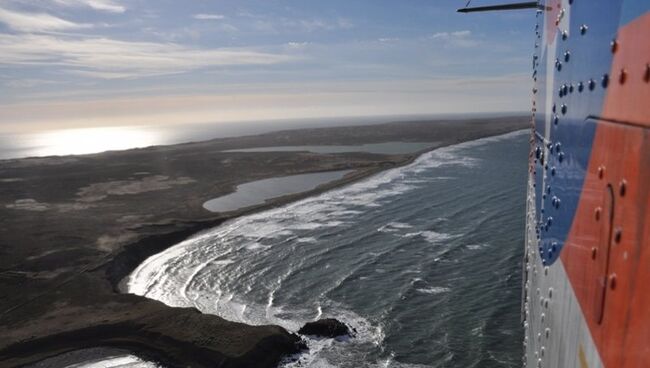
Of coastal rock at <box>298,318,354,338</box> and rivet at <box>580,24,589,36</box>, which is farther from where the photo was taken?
coastal rock at <box>298,318,354,338</box>

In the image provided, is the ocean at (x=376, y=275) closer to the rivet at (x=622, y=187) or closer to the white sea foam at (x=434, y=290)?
the white sea foam at (x=434, y=290)

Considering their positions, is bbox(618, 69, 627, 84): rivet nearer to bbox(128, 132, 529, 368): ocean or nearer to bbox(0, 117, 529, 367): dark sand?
bbox(128, 132, 529, 368): ocean

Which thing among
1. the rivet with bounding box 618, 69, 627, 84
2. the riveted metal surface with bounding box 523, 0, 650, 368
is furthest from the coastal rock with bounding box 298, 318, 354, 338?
the rivet with bounding box 618, 69, 627, 84

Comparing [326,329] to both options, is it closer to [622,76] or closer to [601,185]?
[601,185]

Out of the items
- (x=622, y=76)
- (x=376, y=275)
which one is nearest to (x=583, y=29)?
(x=622, y=76)

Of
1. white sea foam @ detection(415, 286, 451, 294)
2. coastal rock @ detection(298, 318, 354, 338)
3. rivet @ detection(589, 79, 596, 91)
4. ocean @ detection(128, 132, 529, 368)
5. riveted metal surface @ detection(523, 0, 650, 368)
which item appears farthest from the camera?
white sea foam @ detection(415, 286, 451, 294)

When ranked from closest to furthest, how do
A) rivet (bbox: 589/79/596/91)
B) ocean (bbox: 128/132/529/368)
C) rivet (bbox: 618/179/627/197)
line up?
rivet (bbox: 618/179/627/197) → rivet (bbox: 589/79/596/91) → ocean (bbox: 128/132/529/368)
